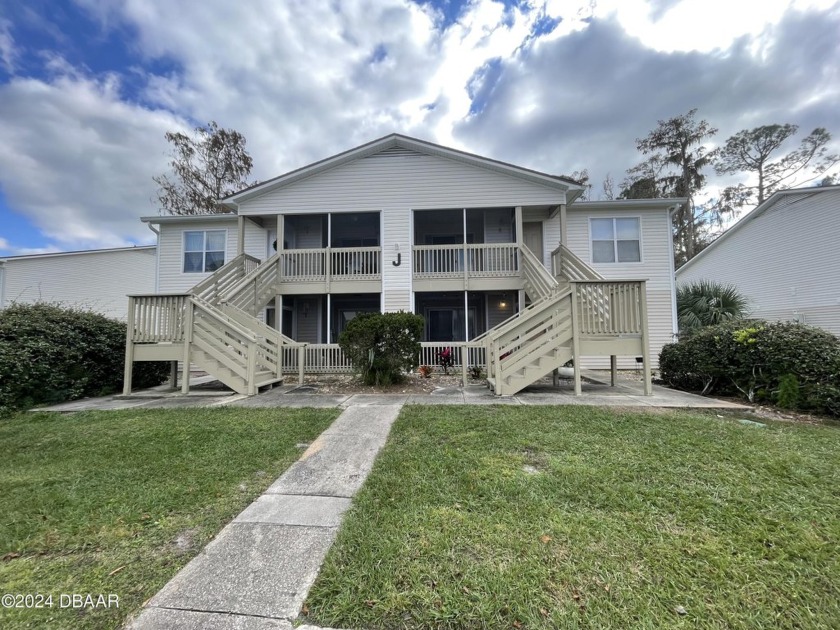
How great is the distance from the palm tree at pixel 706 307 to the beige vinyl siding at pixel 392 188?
312 inches

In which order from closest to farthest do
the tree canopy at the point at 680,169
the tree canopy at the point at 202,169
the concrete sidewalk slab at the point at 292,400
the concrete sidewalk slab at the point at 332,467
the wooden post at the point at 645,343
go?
the concrete sidewalk slab at the point at 332,467, the concrete sidewalk slab at the point at 292,400, the wooden post at the point at 645,343, the tree canopy at the point at 202,169, the tree canopy at the point at 680,169

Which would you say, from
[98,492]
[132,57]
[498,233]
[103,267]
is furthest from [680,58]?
[103,267]

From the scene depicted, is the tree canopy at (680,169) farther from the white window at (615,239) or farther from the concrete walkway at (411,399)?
the concrete walkway at (411,399)

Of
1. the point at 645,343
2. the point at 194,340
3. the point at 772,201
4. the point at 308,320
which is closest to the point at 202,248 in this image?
the point at 308,320

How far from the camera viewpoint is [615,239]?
1227 cm

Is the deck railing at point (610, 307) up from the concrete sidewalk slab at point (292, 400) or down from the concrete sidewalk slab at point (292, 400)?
up

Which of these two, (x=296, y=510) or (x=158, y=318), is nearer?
(x=296, y=510)

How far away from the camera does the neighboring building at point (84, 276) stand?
1636cm

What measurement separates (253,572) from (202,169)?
26432mm

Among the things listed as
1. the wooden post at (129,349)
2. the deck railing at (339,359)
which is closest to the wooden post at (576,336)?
the deck railing at (339,359)

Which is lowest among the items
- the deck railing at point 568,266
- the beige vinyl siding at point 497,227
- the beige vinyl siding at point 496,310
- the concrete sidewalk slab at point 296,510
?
the concrete sidewalk slab at point 296,510

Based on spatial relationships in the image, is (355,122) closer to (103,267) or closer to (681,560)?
(103,267)

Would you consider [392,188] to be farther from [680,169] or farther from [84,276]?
[680,169]

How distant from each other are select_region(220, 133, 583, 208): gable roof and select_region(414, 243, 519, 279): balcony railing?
7.51 feet
